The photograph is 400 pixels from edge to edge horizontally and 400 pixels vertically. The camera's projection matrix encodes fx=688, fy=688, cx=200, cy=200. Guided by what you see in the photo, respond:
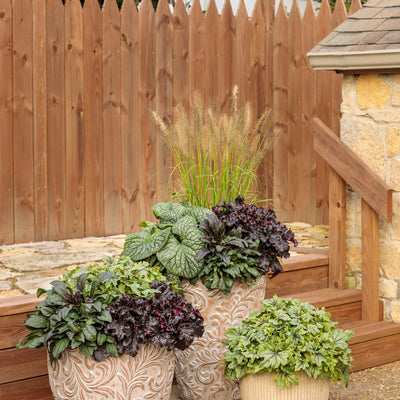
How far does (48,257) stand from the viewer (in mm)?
4559

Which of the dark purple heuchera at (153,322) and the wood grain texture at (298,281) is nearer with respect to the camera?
the dark purple heuchera at (153,322)

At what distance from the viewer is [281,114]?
620 cm

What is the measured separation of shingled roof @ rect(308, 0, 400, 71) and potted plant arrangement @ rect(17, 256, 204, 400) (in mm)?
2078

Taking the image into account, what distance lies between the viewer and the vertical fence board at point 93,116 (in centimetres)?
526

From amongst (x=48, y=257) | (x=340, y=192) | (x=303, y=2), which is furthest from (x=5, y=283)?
(x=303, y=2)

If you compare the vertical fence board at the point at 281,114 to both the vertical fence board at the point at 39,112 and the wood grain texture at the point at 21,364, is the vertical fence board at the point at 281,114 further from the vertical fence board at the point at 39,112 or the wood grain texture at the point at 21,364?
the wood grain texture at the point at 21,364

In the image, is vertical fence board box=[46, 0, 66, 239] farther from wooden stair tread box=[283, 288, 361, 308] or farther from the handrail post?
the handrail post

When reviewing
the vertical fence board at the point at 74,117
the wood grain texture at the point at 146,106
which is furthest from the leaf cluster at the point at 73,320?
the wood grain texture at the point at 146,106

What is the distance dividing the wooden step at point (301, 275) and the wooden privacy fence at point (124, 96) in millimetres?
1641

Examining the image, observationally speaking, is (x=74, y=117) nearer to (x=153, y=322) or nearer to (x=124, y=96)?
(x=124, y=96)

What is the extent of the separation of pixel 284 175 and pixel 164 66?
1.50 m

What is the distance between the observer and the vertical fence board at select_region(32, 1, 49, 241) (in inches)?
198

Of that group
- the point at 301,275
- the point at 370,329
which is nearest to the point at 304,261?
the point at 301,275

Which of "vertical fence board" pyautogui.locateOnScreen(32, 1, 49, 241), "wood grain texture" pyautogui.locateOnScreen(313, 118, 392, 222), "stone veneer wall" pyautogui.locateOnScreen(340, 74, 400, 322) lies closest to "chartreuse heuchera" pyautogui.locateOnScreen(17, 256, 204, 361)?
"wood grain texture" pyautogui.locateOnScreen(313, 118, 392, 222)
